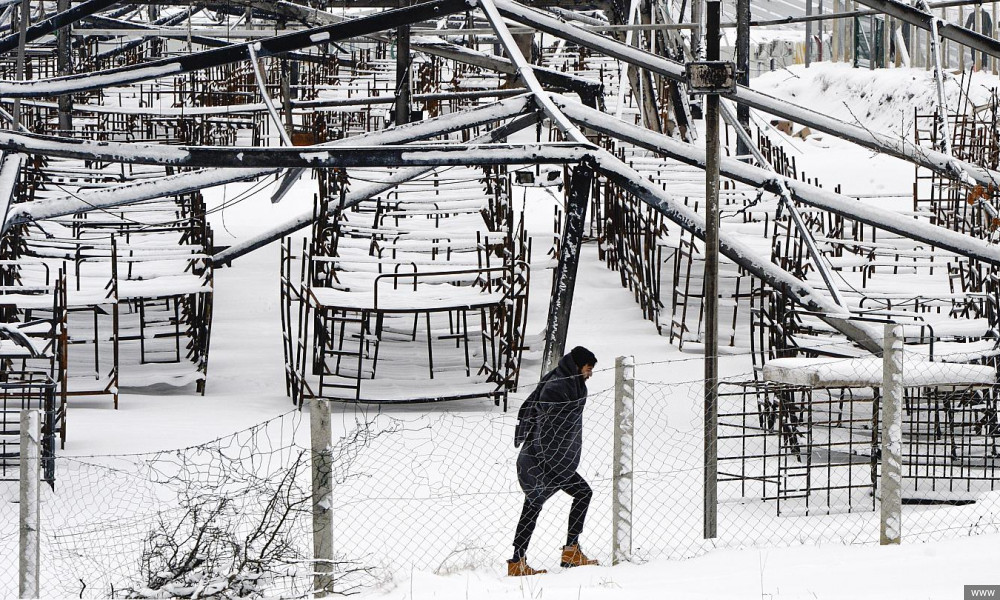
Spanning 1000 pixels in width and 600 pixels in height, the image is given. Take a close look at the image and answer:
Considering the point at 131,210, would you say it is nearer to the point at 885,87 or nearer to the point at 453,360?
the point at 453,360

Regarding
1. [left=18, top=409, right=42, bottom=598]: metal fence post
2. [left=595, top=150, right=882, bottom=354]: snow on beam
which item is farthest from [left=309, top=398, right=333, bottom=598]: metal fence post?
[left=595, top=150, right=882, bottom=354]: snow on beam

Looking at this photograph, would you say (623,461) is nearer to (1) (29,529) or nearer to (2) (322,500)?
(2) (322,500)

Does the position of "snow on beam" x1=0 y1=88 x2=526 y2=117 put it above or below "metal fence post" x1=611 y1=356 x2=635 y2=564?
above

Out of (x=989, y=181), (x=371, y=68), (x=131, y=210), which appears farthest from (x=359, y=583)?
(x=371, y=68)

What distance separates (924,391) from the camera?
10.5 meters

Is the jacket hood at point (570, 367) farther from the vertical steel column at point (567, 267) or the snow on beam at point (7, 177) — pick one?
the snow on beam at point (7, 177)

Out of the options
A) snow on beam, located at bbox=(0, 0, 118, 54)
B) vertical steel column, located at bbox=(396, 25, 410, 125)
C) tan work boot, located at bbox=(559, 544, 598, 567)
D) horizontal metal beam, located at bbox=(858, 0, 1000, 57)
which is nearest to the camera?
tan work boot, located at bbox=(559, 544, 598, 567)

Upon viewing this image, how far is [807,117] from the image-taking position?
11656 mm

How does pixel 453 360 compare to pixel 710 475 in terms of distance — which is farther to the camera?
pixel 453 360

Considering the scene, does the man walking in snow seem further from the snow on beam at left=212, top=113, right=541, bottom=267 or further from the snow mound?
the snow mound

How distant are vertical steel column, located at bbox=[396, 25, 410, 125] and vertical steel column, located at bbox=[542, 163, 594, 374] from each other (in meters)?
3.54

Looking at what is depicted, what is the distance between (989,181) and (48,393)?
25.7 feet

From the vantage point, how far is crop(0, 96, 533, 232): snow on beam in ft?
36.2

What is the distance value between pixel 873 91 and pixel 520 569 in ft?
91.0
